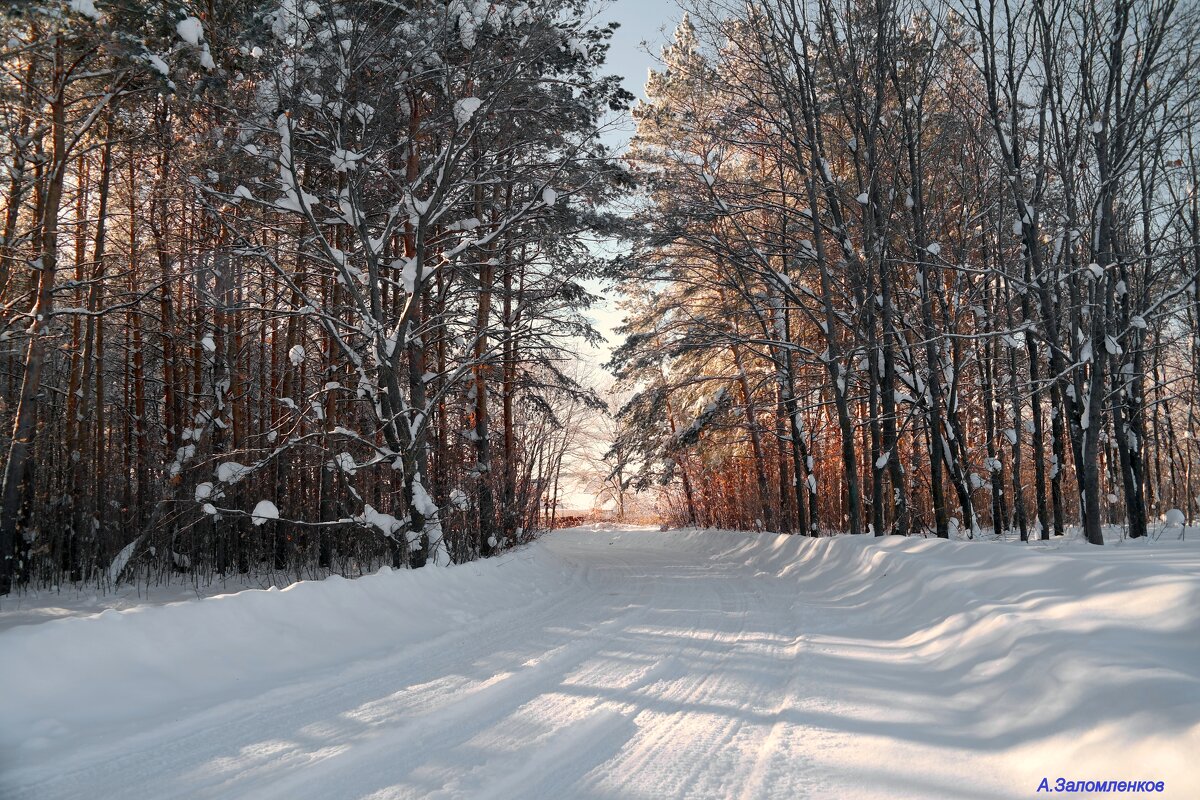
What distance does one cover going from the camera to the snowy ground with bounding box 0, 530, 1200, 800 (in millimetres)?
2834

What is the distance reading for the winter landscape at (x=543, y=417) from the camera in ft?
10.7

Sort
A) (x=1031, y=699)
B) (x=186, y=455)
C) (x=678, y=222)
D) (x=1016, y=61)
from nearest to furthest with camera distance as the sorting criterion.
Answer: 1. (x=1031, y=699)
2. (x=1016, y=61)
3. (x=186, y=455)
4. (x=678, y=222)

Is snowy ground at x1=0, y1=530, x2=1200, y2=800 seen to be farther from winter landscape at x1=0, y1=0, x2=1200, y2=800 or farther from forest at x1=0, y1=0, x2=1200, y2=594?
forest at x1=0, y1=0, x2=1200, y2=594

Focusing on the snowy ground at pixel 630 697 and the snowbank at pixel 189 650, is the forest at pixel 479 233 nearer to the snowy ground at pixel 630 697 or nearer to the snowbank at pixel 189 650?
the snowbank at pixel 189 650

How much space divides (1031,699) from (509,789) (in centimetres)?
262

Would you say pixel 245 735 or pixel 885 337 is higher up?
pixel 885 337

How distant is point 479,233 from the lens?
10852 mm

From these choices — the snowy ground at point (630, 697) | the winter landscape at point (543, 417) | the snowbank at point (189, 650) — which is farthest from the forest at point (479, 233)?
the snowy ground at point (630, 697)

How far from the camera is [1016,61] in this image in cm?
949

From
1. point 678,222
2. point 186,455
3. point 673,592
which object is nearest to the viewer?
point 673,592

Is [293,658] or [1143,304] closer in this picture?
[293,658]

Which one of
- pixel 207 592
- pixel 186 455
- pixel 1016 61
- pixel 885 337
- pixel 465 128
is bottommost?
pixel 207 592

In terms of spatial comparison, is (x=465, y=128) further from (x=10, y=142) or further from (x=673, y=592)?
(x=10, y=142)

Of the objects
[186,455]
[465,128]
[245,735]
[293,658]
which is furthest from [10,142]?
[245,735]
